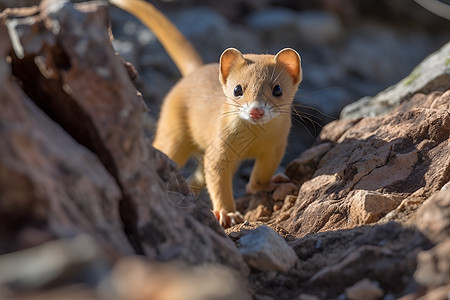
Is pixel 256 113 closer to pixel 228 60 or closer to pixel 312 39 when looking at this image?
pixel 228 60

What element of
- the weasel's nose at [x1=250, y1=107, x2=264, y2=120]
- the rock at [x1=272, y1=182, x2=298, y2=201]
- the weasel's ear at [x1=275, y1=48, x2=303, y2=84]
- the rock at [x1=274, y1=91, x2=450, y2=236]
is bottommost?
the rock at [x1=272, y1=182, x2=298, y2=201]

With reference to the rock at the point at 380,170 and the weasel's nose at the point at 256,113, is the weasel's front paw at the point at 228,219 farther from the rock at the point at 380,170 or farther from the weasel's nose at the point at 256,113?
the weasel's nose at the point at 256,113

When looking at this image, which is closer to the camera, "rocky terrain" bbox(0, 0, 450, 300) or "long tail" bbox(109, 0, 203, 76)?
"rocky terrain" bbox(0, 0, 450, 300)

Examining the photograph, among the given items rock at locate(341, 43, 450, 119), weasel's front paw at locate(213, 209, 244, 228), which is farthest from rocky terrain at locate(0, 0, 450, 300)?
rock at locate(341, 43, 450, 119)

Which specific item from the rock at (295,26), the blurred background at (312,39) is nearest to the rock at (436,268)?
the blurred background at (312,39)

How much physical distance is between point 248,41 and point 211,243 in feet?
22.1

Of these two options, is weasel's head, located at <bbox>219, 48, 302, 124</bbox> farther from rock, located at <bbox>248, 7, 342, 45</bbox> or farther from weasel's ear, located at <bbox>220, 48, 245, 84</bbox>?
rock, located at <bbox>248, 7, 342, 45</bbox>

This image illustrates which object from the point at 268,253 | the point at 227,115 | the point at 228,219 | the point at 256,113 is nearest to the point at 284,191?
the point at 228,219

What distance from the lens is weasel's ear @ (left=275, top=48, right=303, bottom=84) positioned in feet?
14.0

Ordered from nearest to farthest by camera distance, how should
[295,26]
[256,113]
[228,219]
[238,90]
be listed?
[256,113], [228,219], [238,90], [295,26]

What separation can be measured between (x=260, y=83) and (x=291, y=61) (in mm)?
389

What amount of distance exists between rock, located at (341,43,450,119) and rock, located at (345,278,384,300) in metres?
2.53

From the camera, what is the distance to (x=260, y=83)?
13.5 ft

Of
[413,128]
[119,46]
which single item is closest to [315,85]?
[119,46]
